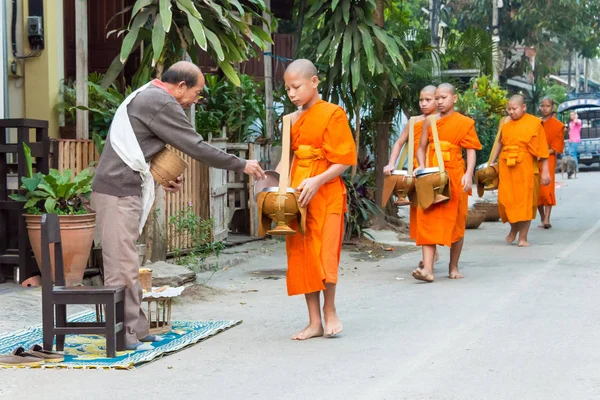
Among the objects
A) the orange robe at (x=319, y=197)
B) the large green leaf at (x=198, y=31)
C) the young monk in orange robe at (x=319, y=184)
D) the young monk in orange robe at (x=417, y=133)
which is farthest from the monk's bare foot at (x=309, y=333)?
the large green leaf at (x=198, y=31)

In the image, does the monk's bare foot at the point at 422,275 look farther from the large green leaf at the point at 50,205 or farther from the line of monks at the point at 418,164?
the large green leaf at the point at 50,205

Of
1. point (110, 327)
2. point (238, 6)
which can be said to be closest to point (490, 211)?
point (238, 6)

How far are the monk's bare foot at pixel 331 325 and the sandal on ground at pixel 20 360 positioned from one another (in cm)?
200

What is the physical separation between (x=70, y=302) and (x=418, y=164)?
16.5 feet

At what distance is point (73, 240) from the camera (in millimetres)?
9062

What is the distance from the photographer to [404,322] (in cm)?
780

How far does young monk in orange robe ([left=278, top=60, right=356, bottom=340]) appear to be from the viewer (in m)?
7.18

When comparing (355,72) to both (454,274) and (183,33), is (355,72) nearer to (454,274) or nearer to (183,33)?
(183,33)

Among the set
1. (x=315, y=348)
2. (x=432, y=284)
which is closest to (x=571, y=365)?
(x=315, y=348)

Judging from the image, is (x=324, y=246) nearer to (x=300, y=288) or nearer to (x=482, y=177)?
(x=300, y=288)

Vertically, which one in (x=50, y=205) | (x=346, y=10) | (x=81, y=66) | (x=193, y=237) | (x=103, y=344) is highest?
(x=346, y=10)

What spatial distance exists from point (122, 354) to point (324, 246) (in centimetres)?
159

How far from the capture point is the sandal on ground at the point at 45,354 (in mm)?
6484

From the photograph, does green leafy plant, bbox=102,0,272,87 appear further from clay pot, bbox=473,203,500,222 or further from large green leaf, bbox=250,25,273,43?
clay pot, bbox=473,203,500,222
